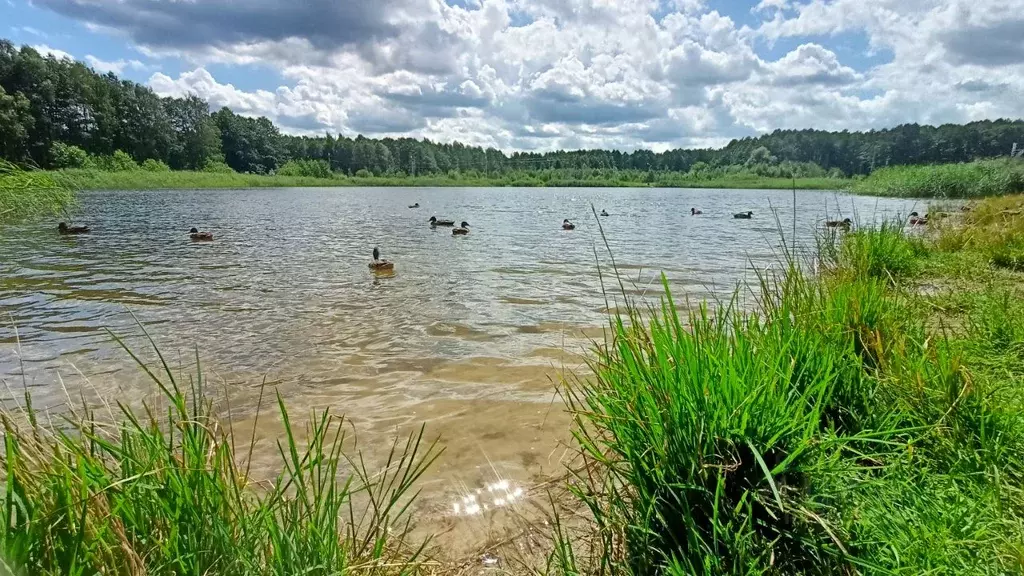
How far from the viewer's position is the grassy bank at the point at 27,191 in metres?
10.5

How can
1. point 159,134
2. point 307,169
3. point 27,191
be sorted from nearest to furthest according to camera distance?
point 27,191 → point 159,134 → point 307,169

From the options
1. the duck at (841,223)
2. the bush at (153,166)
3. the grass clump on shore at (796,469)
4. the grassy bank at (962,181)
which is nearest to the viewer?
the grass clump on shore at (796,469)

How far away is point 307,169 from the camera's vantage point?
106 meters

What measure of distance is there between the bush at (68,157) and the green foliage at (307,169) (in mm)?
45213

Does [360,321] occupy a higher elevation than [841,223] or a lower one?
lower

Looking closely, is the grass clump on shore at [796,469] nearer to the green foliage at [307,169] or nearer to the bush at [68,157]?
the bush at [68,157]

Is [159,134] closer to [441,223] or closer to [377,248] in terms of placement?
[441,223]

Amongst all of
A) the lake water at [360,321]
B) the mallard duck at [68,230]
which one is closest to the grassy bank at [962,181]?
the lake water at [360,321]

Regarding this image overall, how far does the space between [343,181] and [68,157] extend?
4802 centimetres

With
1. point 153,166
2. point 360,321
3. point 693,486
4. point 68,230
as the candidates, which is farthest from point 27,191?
point 153,166

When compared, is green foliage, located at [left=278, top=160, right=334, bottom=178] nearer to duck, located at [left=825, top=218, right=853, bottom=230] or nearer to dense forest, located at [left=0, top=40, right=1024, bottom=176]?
dense forest, located at [left=0, top=40, right=1024, bottom=176]

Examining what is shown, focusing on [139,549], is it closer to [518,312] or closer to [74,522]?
[74,522]

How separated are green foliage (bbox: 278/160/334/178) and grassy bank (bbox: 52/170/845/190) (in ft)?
9.31

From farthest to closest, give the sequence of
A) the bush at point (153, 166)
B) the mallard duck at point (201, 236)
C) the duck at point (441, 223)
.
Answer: the bush at point (153, 166)
the duck at point (441, 223)
the mallard duck at point (201, 236)
